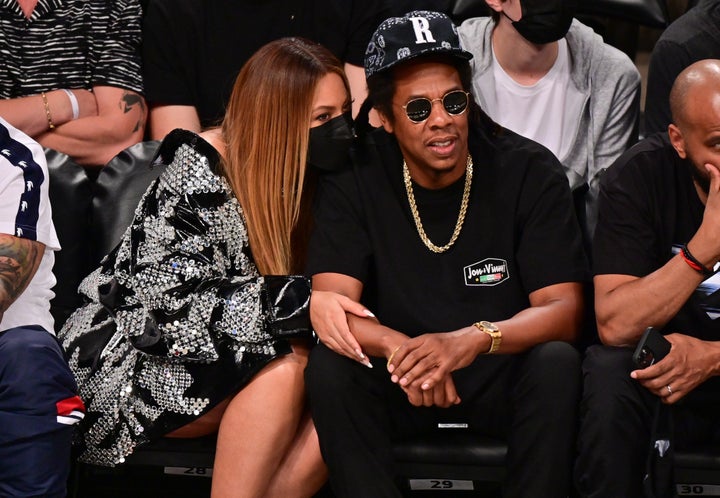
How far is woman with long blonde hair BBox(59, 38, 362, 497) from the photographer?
123 inches

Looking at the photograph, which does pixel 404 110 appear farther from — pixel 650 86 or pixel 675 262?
pixel 650 86

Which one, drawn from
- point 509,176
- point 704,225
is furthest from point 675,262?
point 509,176

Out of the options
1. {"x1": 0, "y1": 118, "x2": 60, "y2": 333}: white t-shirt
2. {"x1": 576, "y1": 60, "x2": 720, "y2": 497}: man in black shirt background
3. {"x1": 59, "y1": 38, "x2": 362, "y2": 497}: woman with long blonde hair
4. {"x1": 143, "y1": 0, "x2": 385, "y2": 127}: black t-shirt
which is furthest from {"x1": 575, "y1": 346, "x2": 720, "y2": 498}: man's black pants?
{"x1": 143, "y1": 0, "x2": 385, "y2": 127}: black t-shirt

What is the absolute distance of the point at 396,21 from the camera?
331 centimetres

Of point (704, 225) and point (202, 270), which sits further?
point (202, 270)

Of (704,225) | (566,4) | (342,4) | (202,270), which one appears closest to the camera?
(704,225)

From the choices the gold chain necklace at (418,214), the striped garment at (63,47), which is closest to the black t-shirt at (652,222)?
the gold chain necklace at (418,214)

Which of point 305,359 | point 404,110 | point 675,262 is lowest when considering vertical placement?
point 305,359

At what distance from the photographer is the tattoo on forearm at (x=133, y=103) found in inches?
158

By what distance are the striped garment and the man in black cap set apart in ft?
3.56

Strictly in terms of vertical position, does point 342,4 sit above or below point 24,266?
above

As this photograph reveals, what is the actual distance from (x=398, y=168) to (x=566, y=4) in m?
0.91

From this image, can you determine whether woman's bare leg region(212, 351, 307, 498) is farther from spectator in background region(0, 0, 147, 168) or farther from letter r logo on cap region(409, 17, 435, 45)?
spectator in background region(0, 0, 147, 168)

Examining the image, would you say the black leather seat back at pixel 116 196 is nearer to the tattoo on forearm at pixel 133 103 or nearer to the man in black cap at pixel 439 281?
the tattoo on forearm at pixel 133 103
